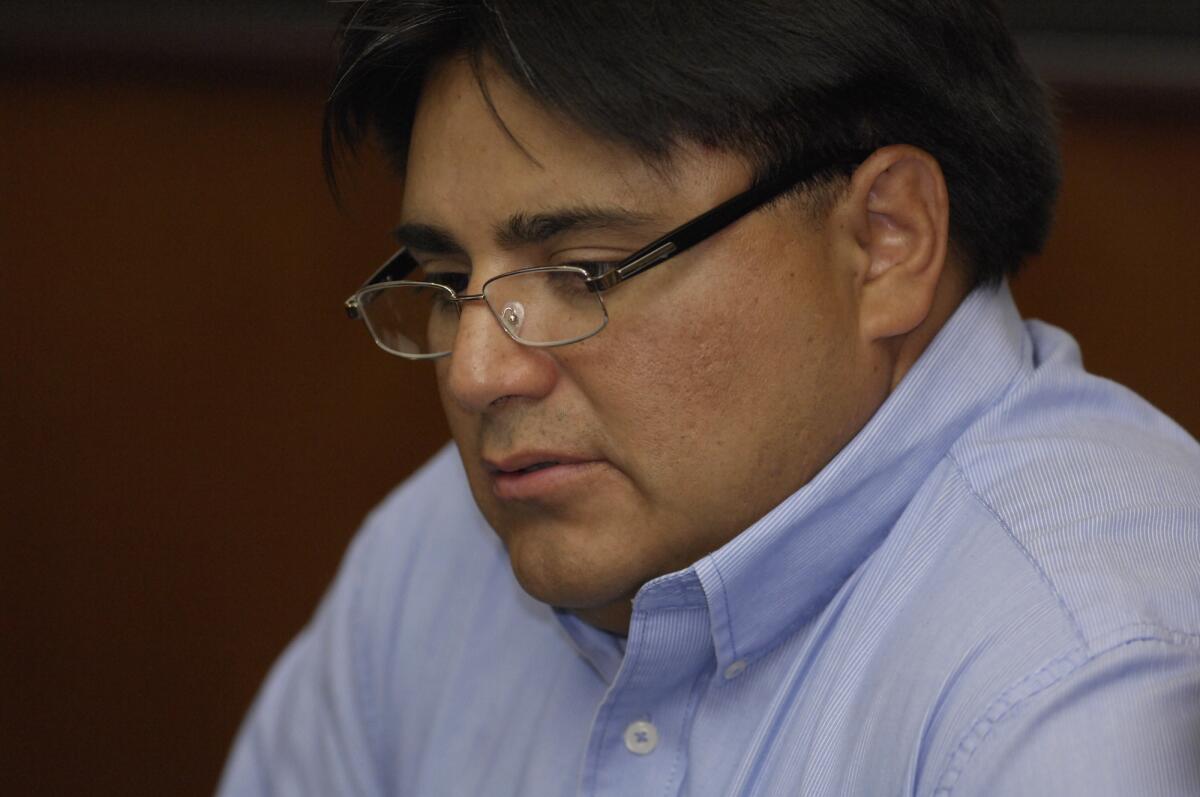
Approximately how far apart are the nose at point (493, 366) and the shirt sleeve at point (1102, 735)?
0.43 metres

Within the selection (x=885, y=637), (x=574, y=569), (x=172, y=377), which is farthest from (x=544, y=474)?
(x=172, y=377)

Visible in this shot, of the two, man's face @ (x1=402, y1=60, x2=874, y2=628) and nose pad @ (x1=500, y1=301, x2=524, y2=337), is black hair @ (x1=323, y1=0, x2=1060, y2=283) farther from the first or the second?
nose pad @ (x1=500, y1=301, x2=524, y2=337)

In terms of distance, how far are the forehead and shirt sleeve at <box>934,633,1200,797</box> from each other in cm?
45

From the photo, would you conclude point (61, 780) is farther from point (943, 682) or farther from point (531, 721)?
point (943, 682)

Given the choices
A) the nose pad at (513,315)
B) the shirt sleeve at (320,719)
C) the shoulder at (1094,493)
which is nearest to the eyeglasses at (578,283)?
the nose pad at (513,315)

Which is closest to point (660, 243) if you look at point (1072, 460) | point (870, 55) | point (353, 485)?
point (870, 55)

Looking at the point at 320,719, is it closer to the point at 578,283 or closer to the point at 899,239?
the point at 578,283

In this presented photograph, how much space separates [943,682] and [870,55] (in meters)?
0.49

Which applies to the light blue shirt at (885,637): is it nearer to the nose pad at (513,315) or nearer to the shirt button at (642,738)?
the shirt button at (642,738)

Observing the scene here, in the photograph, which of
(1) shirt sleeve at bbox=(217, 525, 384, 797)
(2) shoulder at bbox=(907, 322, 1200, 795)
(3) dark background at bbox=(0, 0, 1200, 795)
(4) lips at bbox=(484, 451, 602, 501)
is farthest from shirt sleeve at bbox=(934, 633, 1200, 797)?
(3) dark background at bbox=(0, 0, 1200, 795)

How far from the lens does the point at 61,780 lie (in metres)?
2.15

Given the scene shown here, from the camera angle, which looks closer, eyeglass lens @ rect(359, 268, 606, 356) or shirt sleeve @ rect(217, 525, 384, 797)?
eyeglass lens @ rect(359, 268, 606, 356)

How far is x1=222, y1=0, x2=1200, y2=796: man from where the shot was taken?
3.49 feet

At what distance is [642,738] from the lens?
47.3 inches
